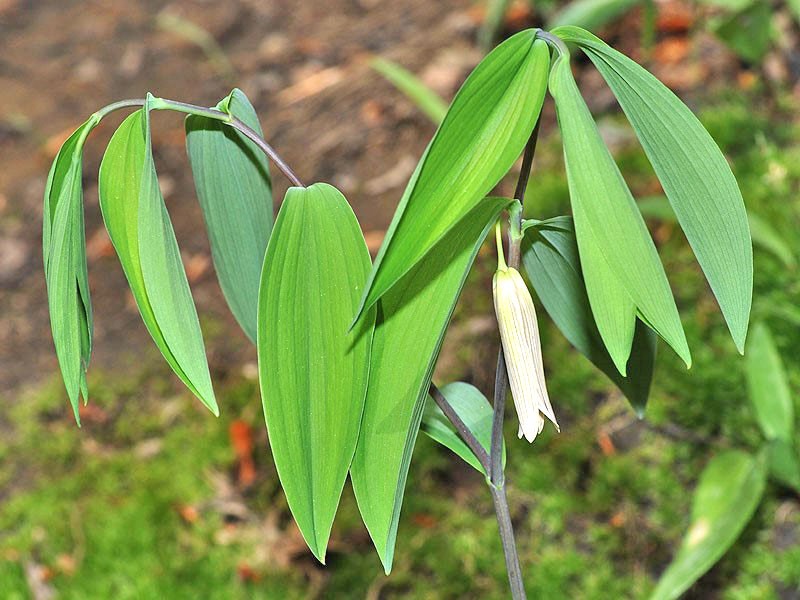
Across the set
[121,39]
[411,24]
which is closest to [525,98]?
[411,24]

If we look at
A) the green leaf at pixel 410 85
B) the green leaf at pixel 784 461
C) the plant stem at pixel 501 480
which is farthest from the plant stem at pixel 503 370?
the green leaf at pixel 410 85

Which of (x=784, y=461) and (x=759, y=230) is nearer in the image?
(x=784, y=461)

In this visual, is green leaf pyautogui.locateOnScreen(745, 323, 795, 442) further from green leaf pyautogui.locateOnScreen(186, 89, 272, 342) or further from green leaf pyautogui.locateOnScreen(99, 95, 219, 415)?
green leaf pyautogui.locateOnScreen(99, 95, 219, 415)

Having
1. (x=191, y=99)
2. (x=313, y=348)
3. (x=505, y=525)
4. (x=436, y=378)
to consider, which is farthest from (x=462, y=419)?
(x=191, y=99)

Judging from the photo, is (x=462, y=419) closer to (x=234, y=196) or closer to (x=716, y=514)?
(x=234, y=196)

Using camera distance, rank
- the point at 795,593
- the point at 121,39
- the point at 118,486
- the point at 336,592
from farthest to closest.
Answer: the point at 121,39
the point at 118,486
the point at 336,592
the point at 795,593

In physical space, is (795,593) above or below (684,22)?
below

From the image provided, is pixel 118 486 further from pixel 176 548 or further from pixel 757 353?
pixel 757 353

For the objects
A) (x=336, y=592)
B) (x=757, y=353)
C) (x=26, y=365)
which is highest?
(x=757, y=353)
